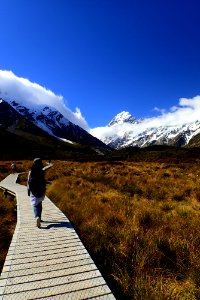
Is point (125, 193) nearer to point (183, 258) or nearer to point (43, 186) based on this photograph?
point (43, 186)

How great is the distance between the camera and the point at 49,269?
263 inches

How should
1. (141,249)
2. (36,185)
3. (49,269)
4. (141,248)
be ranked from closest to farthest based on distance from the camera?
(49,269) → (141,249) → (141,248) → (36,185)

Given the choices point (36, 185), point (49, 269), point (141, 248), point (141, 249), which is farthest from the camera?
point (36, 185)

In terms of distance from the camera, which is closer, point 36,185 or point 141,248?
point 141,248

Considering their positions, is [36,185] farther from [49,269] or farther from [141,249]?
[49,269]

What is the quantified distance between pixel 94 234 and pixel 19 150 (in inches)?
4637

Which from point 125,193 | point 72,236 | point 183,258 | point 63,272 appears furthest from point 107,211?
point 125,193

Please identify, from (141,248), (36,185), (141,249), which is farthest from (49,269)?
(36,185)

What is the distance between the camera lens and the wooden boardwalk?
18.4 ft

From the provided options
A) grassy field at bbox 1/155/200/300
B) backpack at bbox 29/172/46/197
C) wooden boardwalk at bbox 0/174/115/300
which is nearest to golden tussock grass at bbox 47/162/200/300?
grassy field at bbox 1/155/200/300

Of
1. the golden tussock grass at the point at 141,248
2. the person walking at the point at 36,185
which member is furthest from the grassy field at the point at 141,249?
the person walking at the point at 36,185

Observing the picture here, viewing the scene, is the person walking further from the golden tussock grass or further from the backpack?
the golden tussock grass

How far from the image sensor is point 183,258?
770 centimetres

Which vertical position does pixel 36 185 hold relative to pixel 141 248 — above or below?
above
